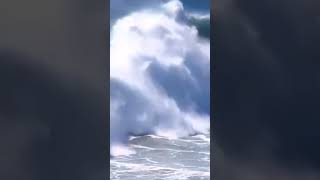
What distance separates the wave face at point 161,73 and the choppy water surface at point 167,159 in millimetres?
53

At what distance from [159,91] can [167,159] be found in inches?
16.6

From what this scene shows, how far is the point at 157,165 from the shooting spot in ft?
9.86

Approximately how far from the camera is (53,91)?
2.72m

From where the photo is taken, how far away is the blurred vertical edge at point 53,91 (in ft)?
8.83

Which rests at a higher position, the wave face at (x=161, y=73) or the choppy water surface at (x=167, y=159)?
the wave face at (x=161, y=73)

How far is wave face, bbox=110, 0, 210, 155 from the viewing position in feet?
9.81

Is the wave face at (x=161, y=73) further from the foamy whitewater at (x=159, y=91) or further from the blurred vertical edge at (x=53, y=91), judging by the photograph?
the blurred vertical edge at (x=53, y=91)

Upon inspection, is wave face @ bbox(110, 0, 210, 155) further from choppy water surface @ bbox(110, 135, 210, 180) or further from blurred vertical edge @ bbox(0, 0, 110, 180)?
blurred vertical edge @ bbox(0, 0, 110, 180)

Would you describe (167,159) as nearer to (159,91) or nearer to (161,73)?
(159,91)

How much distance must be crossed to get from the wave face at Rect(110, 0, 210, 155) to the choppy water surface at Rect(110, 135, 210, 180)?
0.05 meters

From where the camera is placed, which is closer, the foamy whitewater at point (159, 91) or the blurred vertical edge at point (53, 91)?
the blurred vertical edge at point (53, 91)

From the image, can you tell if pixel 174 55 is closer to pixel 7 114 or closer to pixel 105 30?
pixel 105 30

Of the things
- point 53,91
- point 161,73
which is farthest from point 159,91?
point 53,91

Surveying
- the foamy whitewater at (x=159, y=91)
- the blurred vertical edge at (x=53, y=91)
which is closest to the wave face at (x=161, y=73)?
the foamy whitewater at (x=159, y=91)
